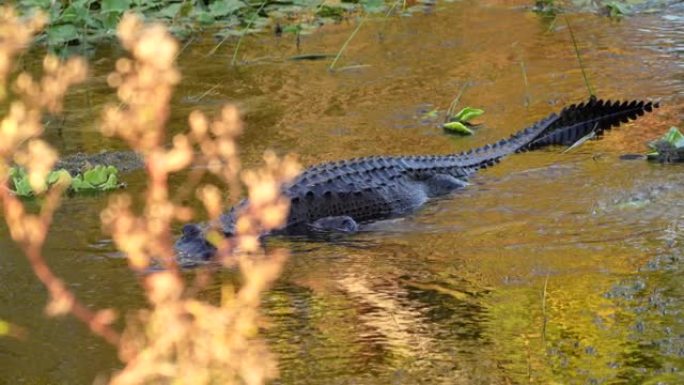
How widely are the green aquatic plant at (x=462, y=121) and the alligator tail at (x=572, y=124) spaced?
53 cm

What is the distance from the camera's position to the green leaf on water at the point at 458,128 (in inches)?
307

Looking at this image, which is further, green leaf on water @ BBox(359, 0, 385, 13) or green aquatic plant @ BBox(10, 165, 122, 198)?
green leaf on water @ BBox(359, 0, 385, 13)

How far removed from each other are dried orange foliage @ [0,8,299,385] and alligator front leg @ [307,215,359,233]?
20 centimetres

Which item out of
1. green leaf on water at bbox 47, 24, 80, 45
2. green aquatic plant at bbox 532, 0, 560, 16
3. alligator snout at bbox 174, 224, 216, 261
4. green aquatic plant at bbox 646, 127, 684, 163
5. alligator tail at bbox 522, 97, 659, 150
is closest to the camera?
alligator snout at bbox 174, 224, 216, 261

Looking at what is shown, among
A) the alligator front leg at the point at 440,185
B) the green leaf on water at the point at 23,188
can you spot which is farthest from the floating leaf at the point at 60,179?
the alligator front leg at the point at 440,185

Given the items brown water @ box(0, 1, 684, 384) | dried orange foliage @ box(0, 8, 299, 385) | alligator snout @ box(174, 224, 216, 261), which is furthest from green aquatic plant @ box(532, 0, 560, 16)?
alligator snout @ box(174, 224, 216, 261)

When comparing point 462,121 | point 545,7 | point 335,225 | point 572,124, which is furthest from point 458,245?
point 545,7

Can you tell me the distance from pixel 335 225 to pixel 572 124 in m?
1.85

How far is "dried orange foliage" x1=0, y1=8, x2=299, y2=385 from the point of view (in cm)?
405

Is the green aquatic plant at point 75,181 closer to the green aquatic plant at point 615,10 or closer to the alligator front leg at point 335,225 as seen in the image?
the alligator front leg at point 335,225

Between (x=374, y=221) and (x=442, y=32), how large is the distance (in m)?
4.43

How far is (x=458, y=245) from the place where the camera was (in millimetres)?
5594

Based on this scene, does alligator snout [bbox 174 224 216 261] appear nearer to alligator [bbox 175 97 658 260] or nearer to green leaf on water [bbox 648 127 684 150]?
alligator [bbox 175 97 658 260]

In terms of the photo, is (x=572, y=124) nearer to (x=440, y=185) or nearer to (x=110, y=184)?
(x=440, y=185)
